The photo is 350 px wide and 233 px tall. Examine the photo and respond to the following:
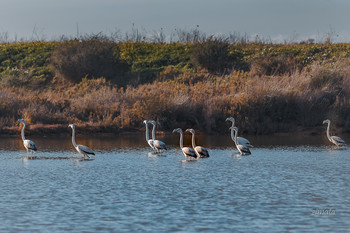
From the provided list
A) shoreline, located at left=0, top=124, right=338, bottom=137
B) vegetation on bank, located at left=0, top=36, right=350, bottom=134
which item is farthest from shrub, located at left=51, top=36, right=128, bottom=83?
shoreline, located at left=0, top=124, right=338, bottom=137

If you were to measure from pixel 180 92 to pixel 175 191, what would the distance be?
20367mm

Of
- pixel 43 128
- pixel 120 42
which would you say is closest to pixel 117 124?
pixel 43 128

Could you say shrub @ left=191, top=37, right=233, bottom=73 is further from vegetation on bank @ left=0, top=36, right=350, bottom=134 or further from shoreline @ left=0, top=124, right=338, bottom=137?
shoreline @ left=0, top=124, right=338, bottom=137

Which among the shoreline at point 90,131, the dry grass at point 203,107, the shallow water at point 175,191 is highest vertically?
the dry grass at point 203,107

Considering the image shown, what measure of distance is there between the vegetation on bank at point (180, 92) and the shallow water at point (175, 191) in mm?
8416

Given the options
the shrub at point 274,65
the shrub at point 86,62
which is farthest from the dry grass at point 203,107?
the shrub at point 86,62

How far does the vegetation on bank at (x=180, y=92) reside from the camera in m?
32.3

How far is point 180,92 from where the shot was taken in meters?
34.8

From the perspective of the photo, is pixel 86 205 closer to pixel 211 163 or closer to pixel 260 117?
pixel 211 163

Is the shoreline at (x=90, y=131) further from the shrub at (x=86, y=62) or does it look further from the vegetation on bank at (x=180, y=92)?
the shrub at (x=86, y=62)

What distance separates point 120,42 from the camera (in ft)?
179

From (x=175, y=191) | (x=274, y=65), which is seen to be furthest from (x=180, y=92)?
(x=175, y=191)

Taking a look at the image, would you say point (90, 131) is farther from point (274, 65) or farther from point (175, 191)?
point (175, 191)

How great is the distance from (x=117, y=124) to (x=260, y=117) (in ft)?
24.3
